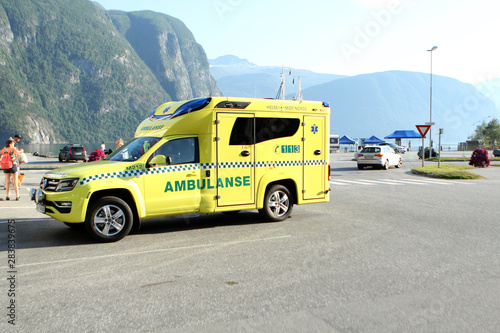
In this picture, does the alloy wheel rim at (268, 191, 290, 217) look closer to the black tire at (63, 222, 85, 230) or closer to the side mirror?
the side mirror

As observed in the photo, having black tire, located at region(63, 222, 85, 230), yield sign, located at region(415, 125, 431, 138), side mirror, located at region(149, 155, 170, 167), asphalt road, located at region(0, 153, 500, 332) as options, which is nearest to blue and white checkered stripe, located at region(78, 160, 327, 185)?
side mirror, located at region(149, 155, 170, 167)

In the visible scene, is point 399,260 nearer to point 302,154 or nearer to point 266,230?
→ point 266,230

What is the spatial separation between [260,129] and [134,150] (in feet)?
8.24

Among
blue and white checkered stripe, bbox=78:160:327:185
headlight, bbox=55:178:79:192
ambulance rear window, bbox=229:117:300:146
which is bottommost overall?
headlight, bbox=55:178:79:192

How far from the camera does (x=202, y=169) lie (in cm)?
843

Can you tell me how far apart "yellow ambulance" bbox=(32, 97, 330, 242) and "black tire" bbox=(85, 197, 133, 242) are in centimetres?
2

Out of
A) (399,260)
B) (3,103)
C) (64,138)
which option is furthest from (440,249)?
(64,138)

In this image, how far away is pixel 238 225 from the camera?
9219 mm

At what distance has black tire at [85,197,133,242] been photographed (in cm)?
730

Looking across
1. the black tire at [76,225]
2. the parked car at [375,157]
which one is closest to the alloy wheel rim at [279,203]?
the black tire at [76,225]

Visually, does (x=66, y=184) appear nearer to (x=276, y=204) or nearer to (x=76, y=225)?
(x=76, y=225)

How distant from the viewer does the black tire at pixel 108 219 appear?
730 centimetres

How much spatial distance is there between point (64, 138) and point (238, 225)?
677ft

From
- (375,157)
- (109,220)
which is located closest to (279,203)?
(109,220)
